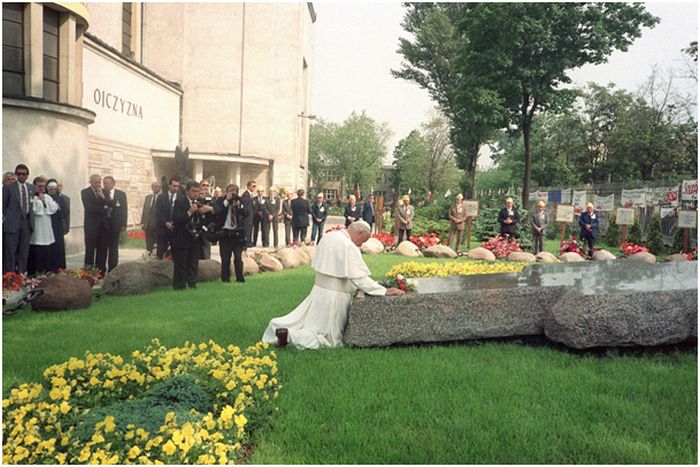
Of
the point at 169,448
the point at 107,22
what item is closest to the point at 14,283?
the point at 169,448

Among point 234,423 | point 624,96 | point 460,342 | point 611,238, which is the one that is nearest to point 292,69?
point 611,238

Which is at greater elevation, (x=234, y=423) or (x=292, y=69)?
(x=292, y=69)

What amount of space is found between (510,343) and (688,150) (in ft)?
113

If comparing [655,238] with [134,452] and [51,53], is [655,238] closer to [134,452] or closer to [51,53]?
[51,53]

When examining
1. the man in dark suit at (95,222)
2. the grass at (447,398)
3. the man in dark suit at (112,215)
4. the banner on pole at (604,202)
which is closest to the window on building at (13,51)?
the man in dark suit at (112,215)

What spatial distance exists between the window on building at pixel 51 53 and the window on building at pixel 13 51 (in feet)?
2.28

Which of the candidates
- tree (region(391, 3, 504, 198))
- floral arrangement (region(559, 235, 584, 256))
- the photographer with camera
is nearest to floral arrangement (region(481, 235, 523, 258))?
floral arrangement (region(559, 235, 584, 256))

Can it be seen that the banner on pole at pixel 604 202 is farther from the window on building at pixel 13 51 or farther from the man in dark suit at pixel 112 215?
the window on building at pixel 13 51

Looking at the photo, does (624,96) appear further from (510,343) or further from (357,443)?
(357,443)

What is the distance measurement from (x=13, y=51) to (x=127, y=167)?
31.7 feet

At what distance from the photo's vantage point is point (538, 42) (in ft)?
87.5

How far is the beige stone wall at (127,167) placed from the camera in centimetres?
2022

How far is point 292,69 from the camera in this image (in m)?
34.6

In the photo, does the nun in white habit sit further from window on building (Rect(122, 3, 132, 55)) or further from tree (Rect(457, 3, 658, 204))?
window on building (Rect(122, 3, 132, 55))
